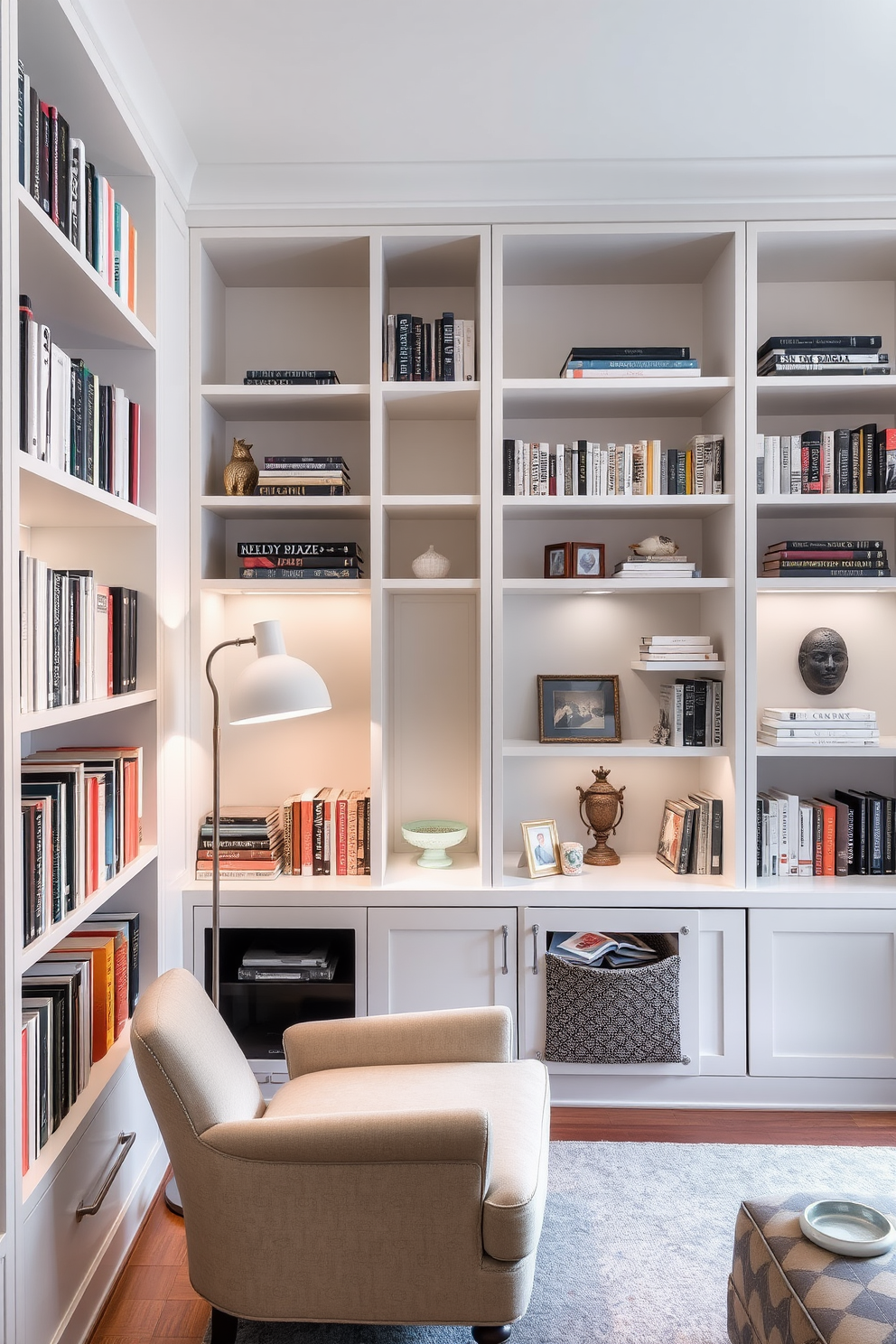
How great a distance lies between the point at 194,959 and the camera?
2.63 metres

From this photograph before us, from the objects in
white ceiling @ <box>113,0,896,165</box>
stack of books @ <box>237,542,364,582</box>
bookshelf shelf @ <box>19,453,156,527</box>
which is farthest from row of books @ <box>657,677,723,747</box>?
bookshelf shelf @ <box>19,453,156,527</box>

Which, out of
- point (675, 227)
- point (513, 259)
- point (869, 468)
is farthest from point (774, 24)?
point (869, 468)

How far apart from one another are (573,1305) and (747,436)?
2.32 metres

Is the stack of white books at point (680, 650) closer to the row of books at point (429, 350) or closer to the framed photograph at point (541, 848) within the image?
the framed photograph at point (541, 848)

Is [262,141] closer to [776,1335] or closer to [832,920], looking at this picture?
[832,920]

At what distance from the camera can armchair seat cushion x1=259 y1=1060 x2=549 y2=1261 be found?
1570 millimetres

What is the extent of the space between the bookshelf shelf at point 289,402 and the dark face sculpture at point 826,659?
168 cm

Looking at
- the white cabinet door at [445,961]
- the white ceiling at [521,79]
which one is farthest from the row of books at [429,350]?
the white cabinet door at [445,961]

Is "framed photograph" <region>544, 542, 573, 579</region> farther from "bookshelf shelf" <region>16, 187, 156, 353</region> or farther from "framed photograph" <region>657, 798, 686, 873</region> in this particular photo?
"bookshelf shelf" <region>16, 187, 156, 353</region>

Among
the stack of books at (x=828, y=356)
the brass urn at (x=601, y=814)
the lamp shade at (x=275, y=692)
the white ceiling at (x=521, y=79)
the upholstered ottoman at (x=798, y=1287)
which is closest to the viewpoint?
the upholstered ottoman at (x=798, y=1287)

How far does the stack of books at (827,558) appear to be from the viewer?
8.96 feet

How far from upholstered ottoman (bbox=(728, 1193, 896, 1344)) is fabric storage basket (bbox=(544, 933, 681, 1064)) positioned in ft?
3.10

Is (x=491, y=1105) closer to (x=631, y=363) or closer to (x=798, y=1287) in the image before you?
(x=798, y=1287)

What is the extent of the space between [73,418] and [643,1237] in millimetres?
2258
